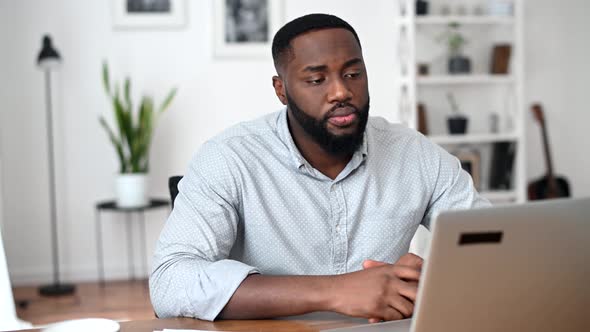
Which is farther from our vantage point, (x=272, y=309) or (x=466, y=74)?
(x=466, y=74)

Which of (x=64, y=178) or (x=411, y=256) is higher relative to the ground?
(x=411, y=256)

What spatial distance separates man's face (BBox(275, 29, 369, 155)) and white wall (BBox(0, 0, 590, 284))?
302 cm

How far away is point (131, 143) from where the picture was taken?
422 cm

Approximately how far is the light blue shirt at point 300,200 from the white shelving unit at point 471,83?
2745mm

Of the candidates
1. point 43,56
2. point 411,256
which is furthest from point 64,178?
point 411,256

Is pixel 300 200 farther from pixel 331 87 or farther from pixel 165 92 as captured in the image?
pixel 165 92

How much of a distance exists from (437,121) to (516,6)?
2.71 ft

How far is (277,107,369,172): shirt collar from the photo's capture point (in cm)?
163

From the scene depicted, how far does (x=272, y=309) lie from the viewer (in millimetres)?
1292

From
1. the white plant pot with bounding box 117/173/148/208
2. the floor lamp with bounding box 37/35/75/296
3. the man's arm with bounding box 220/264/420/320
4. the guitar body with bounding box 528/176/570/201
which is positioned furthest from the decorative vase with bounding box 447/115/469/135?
the man's arm with bounding box 220/264/420/320

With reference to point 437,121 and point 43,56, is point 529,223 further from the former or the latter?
point 437,121

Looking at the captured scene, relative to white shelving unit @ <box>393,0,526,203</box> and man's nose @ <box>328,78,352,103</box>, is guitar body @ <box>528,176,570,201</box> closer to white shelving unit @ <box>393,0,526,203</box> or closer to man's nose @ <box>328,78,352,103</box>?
white shelving unit @ <box>393,0,526,203</box>

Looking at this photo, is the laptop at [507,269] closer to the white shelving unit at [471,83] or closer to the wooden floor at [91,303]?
the wooden floor at [91,303]

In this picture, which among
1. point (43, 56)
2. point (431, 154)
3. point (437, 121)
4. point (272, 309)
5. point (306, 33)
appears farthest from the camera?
point (437, 121)
